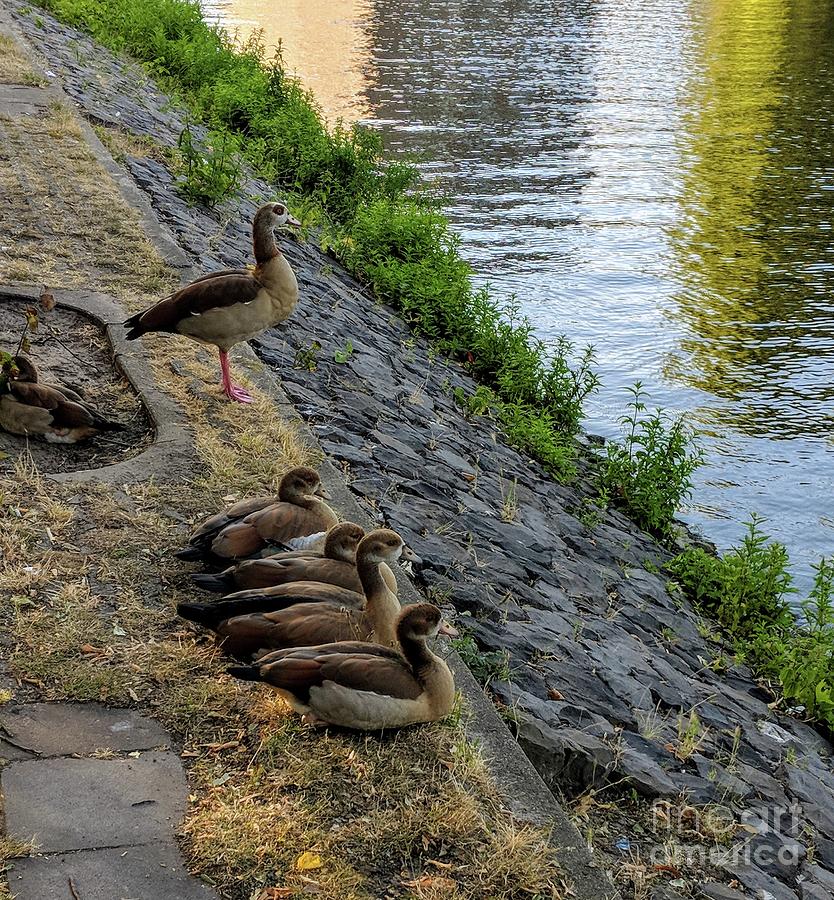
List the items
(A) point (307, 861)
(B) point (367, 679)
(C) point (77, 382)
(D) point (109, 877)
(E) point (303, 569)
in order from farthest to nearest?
(C) point (77, 382)
(E) point (303, 569)
(B) point (367, 679)
(A) point (307, 861)
(D) point (109, 877)

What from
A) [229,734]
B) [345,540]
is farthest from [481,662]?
[229,734]

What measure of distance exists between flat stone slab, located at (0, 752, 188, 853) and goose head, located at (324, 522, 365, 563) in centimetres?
133

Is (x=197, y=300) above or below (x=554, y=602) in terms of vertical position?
above

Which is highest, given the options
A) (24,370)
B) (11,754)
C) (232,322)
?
(232,322)

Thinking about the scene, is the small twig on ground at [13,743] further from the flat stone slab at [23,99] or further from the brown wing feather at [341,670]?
the flat stone slab at [23,99]

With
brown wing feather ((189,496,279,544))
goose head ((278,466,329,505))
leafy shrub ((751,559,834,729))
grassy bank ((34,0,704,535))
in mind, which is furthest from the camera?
grassy bank ((34,0,704,535))

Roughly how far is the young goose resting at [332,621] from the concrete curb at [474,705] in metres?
0.54

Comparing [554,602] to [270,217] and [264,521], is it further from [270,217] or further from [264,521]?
[270,217]

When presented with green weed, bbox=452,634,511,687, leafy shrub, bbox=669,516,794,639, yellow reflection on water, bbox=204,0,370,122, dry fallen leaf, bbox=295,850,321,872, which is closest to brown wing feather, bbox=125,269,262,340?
green weed, bbox=452,634,511,687

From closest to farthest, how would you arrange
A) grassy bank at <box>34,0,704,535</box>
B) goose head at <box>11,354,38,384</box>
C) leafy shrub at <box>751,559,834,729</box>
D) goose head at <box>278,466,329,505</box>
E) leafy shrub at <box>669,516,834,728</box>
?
goose head at <box>278,466,329,505</box> → goose head at <box>11,354,38,384</box> → leafy shrub at <box>751,559,834,729</box> → leafy shrub at <box>669,516,834,728</box> → grassy bank at <box>34,0,704,535</box>

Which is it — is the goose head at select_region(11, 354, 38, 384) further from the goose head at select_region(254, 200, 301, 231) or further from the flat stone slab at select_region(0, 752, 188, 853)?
the flat stone slab at select_region(0, 752, 188, 853)

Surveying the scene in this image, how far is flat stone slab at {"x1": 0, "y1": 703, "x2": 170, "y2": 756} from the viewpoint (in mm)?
4219

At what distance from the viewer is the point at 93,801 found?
398 centimetres

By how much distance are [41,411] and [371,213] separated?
28.4 feet
